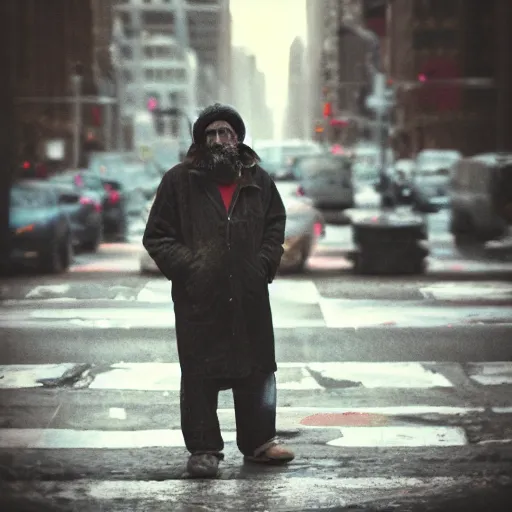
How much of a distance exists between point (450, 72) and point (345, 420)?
7793 cm

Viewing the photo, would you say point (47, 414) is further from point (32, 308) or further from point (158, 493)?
point (32, 308)

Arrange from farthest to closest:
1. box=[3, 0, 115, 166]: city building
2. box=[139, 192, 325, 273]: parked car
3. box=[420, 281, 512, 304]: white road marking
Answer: box=[3, 0, 115, 166]: city building
box=[139, 192, 325, 273]: parked car
box=[420, 281, 512, 304]: white road marking

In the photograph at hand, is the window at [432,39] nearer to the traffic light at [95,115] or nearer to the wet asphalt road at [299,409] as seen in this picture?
the traffic light at [95,115]

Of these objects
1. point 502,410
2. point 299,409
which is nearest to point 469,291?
point 502,410

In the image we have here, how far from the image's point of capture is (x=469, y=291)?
1576cm

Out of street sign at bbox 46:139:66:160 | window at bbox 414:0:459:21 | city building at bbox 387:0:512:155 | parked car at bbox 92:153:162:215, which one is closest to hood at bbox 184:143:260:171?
parked car at bbox 92:153:162:215

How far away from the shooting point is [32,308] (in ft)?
46.3

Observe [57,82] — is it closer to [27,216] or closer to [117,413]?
[27,216]

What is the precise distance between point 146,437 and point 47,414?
1.01 metres

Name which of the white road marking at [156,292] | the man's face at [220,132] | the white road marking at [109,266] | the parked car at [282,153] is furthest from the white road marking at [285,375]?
the parked car at [282,153]

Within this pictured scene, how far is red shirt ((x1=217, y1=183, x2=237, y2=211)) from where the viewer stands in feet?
19.8

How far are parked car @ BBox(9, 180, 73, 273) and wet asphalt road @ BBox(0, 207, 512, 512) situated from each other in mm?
3967

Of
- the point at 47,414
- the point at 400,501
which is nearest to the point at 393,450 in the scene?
the point at 400,501

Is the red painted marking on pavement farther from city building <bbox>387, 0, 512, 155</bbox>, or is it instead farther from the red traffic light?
city building <bbox>387, 0, 512, 155</bbox>
